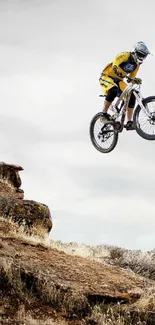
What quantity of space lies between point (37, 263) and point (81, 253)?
13.2ft

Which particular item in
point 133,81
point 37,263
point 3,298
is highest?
point 133,81

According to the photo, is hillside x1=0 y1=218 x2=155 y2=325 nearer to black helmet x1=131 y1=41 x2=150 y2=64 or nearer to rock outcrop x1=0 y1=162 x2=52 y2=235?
rock outcrop x1=0 y1=162 x2=52 y2=235

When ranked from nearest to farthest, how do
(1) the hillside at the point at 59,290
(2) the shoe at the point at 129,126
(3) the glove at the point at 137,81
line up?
(1) the hillside at the point at 59,290 → (3) the glove at the point at 137,81 → (2) the shoe at the point at 129,126

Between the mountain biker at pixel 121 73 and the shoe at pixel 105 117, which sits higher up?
the mountain biker at pixel 121 73

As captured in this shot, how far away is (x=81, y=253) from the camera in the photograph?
21594mm

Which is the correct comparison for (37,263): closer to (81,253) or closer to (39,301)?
(39,301)

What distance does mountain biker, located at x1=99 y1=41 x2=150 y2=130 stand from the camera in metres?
16.1

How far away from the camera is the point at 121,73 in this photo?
16.9 meters

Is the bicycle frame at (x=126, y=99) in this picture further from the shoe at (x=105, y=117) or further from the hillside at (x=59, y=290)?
the hillside at (x=59, y=290)

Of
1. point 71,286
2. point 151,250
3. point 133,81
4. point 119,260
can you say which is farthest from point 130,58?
point 151,250

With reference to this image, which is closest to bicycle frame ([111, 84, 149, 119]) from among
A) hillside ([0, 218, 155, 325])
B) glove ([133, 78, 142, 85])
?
glove ([133, 78, 142, 85])

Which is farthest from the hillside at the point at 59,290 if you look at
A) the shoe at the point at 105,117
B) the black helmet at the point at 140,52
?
the black helmet at the point at 140,52

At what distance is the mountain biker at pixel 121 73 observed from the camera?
16.1 metres

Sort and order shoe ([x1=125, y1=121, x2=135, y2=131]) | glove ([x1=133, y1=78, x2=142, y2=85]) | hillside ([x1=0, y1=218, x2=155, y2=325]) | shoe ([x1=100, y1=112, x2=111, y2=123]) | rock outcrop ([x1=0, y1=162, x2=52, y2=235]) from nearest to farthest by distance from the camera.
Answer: hillside ([x1=0, y1=218, x2=155, y2=325])
glove ([x1=133, y1=78, x2=142, y2=85])
shoe ([x1=125, y1=121, x2=135, y2=131])
shoe ([x1=100, y1=112, x2=111, y2=123])
rock outcrop ([x1=0, y1=162, x2=52, y2=235])
